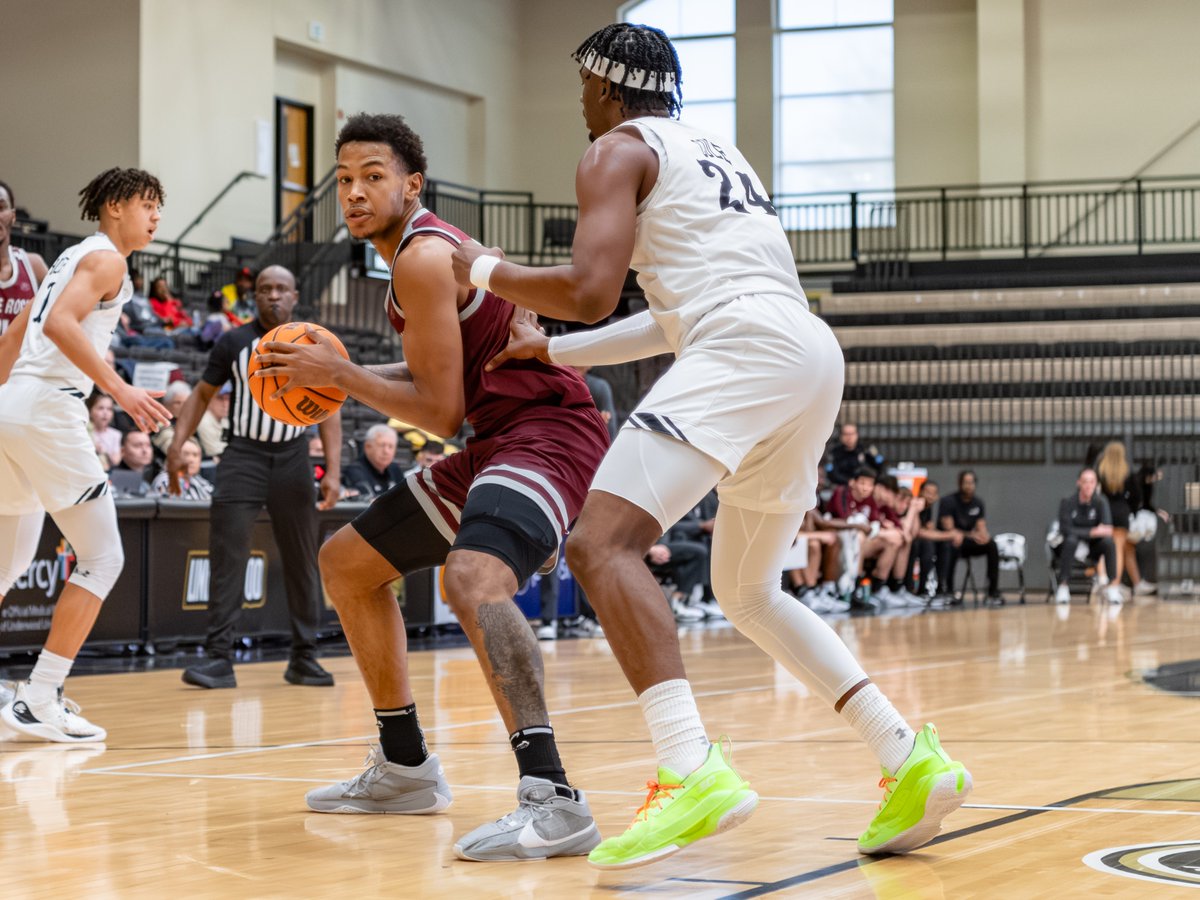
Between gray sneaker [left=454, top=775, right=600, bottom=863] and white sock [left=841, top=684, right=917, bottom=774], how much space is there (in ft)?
1.95

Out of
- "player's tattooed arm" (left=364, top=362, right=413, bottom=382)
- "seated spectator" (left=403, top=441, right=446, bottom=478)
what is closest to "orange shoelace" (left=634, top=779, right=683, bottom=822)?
"player's tattooed arm" (left=364, top=362, right=413, bottom=382)

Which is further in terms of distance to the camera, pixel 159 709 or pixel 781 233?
pixel 159 709

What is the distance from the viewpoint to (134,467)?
439 inches

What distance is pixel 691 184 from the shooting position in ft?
10.2

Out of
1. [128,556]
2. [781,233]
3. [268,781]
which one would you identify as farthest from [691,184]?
[128,556]

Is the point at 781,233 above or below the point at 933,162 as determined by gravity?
below

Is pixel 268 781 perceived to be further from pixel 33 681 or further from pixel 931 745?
pixel 931 745

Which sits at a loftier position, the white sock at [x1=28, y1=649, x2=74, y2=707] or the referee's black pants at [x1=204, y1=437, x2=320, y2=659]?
the referee's black pants at [x1=204, y1=437, x2=320, y2=659]

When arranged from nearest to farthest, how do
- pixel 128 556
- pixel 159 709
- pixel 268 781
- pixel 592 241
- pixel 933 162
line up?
pixel 592 241
pixel 268 781
pixel 159 709
pixel 128 556
pixel 933 162

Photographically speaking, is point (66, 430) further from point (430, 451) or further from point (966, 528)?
point (966, 528)

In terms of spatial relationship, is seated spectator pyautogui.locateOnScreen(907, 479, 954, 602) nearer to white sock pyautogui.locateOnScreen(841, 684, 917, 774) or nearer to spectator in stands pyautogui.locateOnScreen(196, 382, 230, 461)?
spectator in stands pyautogui.locateOnScreen(196, 382, 230, 461)

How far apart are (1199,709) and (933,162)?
2097cm

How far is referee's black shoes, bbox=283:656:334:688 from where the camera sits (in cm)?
733

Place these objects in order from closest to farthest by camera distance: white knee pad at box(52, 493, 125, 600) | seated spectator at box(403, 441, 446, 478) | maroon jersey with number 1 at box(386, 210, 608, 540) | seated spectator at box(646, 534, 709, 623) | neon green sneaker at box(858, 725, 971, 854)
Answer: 1. neon green sneaker at box(858, 725, 971, 854)
2. maroon jersey with number 1 at box(386, 210, 608, 540)
3. white knee pad at box(52, 493, 125, 600)
4. seated spectator at box(403, 441, 446, 478)
5. seated spectator at box(646, 534, 709, 623)
